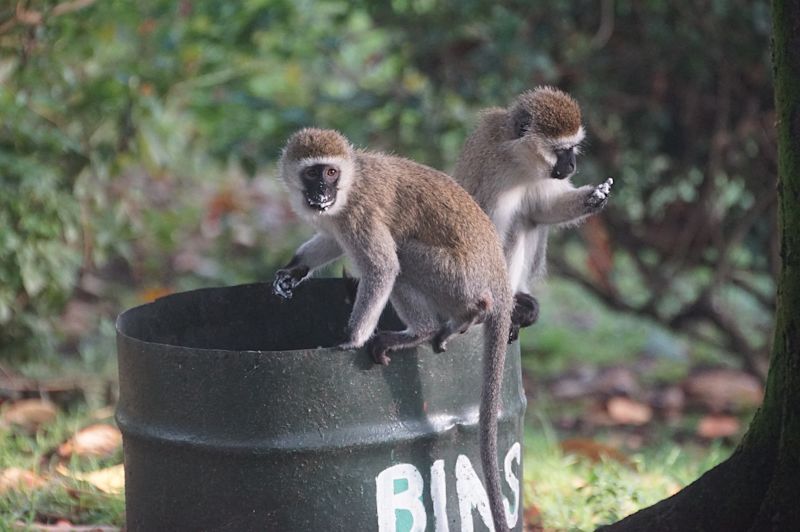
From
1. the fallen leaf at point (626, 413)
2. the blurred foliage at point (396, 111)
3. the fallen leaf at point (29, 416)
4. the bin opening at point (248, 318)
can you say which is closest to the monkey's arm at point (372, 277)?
the bin opening at point (248, 318)

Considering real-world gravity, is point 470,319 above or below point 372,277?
below

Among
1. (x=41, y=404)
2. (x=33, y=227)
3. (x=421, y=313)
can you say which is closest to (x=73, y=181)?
(x=33, y=227)

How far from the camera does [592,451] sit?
18.8 ft

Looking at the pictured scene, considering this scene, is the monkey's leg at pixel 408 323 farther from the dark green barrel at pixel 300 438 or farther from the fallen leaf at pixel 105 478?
the fallen leaf at pixel 105 478

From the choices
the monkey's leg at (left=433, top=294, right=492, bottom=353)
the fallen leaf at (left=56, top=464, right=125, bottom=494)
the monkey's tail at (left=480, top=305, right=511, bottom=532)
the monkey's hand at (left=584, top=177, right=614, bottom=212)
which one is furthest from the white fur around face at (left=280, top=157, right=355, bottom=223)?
the fallen leaf at (left=56, top=464, right=125, bottom=494)

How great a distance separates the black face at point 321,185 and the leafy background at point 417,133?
6.37 feet

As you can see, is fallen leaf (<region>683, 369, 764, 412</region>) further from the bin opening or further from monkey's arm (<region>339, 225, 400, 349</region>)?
monkey's arm (<region>339, 225, 400, 349</region>)

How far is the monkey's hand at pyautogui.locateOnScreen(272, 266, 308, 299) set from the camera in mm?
4066

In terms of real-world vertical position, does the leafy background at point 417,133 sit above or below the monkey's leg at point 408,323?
above

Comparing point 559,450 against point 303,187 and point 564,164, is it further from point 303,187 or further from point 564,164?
point 303,187

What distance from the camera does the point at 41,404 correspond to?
6066mm

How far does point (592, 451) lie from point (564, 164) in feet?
5.63

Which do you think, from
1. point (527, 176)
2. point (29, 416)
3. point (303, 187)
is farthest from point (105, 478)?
point (527, 176)

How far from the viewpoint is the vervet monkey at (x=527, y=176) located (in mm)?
4633
